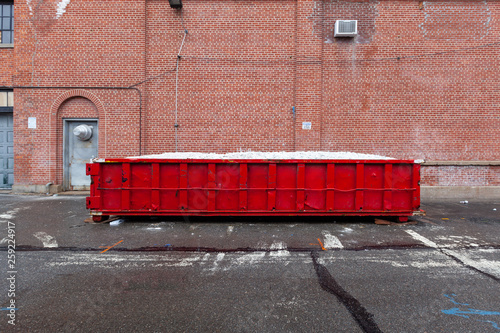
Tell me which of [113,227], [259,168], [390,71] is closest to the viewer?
[113,227]

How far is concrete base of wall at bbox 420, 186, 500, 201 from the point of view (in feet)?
29.8

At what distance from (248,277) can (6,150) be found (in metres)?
12.5

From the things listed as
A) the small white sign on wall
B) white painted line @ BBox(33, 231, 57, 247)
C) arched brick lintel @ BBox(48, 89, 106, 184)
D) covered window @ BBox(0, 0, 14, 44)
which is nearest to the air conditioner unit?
arched brick lintel @ BBox(48, 89, 106, 184)

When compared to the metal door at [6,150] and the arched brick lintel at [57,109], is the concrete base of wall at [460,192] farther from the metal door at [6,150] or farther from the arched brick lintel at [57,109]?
the metal door at [6,150]

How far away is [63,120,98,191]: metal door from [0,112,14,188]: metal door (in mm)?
2435

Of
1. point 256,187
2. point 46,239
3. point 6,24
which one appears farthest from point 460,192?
point 6,24

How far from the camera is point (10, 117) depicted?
33.0 feet

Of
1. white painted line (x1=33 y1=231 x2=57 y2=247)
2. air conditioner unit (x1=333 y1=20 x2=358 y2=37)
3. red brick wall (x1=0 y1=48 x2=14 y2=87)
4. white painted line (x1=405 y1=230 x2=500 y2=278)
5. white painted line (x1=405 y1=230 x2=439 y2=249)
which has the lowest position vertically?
white painted line (x1=33 y1=231 x2=57 y2=247)

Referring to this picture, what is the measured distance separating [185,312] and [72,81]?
10.7m

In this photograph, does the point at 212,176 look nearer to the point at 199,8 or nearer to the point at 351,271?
the point at 351,271

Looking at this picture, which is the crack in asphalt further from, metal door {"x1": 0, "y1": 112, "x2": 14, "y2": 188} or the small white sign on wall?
metal door {"x1": 0, "y1": 112, "x2": 14, "y2": 188}

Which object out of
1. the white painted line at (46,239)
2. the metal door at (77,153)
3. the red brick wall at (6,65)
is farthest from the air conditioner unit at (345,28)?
the red brick wall at (6,65)

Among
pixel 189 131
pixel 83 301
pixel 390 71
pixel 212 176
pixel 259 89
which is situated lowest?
pixel 83 301

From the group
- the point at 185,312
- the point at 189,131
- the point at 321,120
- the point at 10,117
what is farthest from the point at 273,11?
the point at 10,117
